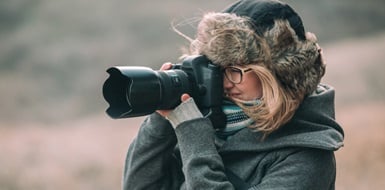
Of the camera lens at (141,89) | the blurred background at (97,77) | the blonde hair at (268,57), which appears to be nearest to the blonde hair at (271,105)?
the blonde hair at (268,57)

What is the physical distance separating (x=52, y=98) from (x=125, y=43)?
1.86ft

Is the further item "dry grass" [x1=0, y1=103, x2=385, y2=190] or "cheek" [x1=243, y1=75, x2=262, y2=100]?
"dry grass" [x1=0, y1=103, x2=385, y2=190]

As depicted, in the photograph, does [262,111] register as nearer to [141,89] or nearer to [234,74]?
[234,74]

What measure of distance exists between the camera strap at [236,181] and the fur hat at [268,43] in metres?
0.16

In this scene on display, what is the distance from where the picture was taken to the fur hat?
1.09m

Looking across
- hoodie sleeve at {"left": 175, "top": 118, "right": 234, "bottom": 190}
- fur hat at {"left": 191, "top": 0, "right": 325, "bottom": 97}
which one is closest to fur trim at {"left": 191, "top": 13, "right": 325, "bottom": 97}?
fur hat at {"left": 191, "top": 0, "right": 325, "bottom": 97}

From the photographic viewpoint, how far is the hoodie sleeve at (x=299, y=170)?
1.09 metres

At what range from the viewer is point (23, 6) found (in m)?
4.58

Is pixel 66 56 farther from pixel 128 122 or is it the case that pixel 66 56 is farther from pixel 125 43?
pixel 128 122

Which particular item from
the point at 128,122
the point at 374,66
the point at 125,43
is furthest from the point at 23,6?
the point at 374,66

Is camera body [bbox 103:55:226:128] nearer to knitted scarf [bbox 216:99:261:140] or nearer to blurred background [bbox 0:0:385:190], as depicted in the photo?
knitted scarf [bbox 216:99:261:140]

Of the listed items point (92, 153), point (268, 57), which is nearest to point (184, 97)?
point (268, 57)

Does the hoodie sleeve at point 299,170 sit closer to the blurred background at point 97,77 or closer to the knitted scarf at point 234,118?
the knitted scarf at point 234,118

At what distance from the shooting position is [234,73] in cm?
112
